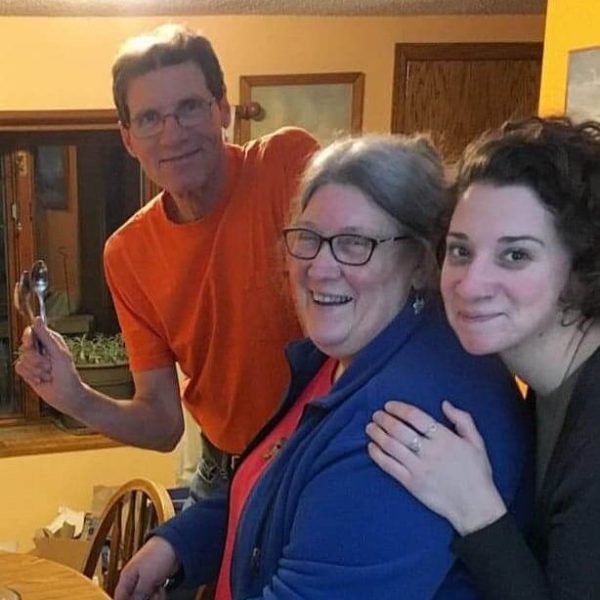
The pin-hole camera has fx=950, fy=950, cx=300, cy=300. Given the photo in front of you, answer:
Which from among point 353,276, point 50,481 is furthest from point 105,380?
point 353,276

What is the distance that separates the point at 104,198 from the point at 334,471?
296cm

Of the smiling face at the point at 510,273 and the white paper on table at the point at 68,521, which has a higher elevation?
the smiling face at the point at 510,273

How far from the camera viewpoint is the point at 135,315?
1.83 meters

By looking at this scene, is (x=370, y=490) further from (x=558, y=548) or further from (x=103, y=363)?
(x=103, y=363)

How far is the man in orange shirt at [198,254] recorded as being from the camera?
167 cm

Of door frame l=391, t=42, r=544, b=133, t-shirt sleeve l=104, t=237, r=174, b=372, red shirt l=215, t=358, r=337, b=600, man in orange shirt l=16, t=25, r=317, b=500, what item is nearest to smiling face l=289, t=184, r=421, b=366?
red shirt l=215, t=358, r=337, b=600

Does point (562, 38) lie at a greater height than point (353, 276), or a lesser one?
greater

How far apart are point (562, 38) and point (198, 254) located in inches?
31.4

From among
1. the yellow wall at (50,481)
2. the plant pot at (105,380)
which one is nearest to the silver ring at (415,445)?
the yellow wall at (50,481)

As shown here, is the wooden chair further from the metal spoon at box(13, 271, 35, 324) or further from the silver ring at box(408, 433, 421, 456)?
the silver ring at box(408, 433, 421, 456)

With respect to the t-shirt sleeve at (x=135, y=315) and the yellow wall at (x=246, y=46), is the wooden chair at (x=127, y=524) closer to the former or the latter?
the t-shirt sleeve at (x=135, y=315)

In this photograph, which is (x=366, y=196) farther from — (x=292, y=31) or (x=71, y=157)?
(x=71, y=157)

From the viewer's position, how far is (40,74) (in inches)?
132

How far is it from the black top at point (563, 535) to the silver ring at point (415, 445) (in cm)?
10
